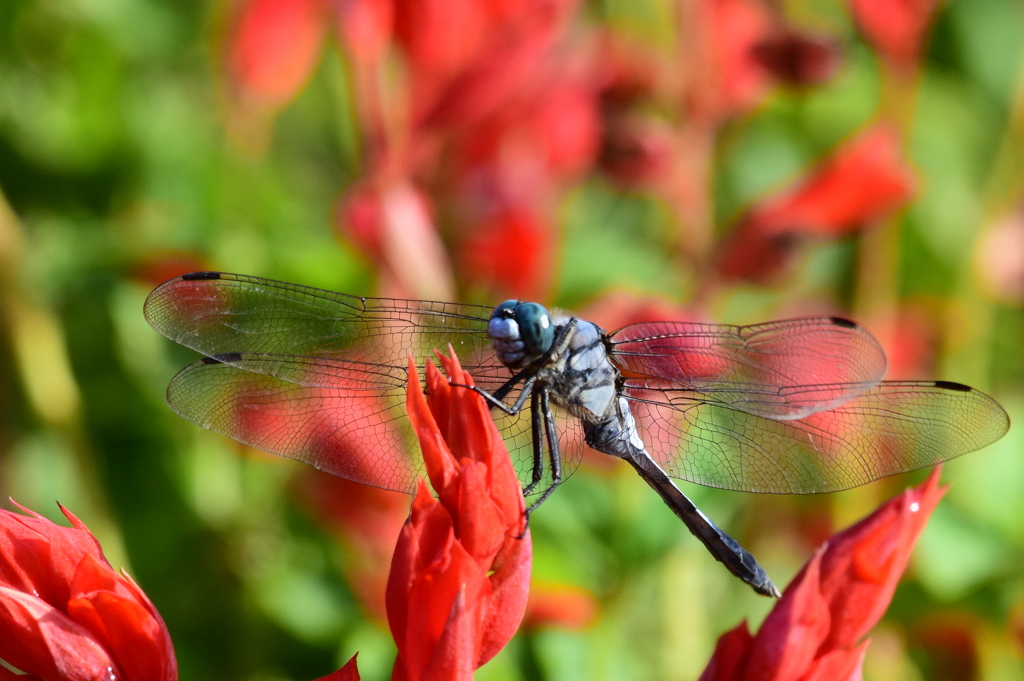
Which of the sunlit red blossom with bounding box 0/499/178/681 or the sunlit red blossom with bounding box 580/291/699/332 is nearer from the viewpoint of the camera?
the sunlit red blossom with bounding box 0/499/178/681

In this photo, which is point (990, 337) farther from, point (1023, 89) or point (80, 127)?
point (80, 127)

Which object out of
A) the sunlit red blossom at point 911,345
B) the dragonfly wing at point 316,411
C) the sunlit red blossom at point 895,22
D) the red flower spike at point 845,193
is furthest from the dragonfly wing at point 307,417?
the sunlit red blossom at point 895,22

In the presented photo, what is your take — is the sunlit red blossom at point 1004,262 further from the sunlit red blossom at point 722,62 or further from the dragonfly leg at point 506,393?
the dragonfly leg at point 506,393

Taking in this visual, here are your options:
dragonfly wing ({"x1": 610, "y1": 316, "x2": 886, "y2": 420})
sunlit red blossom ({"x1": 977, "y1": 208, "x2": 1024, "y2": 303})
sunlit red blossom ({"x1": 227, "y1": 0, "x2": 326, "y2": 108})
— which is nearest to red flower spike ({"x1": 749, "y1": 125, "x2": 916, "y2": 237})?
dragonfly wing ({"x1": 610, "y1": 316, "x2": 886, "y2": 420})

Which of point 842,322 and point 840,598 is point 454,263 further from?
point 840,598

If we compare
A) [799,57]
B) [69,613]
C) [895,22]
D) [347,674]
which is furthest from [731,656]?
[895,22]

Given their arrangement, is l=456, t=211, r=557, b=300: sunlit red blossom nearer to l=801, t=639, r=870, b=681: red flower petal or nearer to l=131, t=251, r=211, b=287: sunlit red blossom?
l=131, t=251, r=211, b=287: sunlit red blossom

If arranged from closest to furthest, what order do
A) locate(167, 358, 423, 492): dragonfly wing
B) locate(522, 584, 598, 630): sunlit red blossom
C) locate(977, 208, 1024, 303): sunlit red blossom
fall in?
locate(167, 358, 423, 492): dragonfly wing, locate(522, 584, 598, 630): sunlit red blossom, locate(977, 208, 1024, 303): sunlit red blossom
